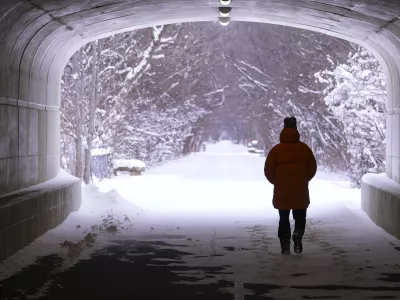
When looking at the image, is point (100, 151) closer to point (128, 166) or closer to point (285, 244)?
point (128, 166)

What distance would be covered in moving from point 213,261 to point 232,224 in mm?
4925

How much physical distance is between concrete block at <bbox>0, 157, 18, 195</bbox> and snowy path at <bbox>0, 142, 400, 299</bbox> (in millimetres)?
899

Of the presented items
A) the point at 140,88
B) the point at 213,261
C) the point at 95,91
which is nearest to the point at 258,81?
the point at 140,88

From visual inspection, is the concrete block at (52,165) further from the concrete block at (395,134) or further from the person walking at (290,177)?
the concrete block at (395,134)

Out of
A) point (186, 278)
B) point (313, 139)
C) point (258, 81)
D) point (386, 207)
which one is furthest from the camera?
point (258, 81)

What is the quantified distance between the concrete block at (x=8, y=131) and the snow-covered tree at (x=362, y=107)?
11.8 m

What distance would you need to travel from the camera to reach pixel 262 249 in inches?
471

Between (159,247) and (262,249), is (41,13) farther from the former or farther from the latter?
(262,249)

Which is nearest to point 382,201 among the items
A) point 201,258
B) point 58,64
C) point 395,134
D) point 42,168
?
point 395,134

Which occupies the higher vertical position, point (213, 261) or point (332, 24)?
point (332, 24)

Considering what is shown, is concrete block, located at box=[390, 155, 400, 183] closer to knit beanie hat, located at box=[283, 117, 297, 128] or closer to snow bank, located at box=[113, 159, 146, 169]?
knit beanie hat, located at box=[283, 117, 297, 128]

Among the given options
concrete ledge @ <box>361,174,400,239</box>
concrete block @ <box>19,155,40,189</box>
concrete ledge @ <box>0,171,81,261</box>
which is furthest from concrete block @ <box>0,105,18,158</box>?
concrete ledge @ <box>361,174,400,239</box>

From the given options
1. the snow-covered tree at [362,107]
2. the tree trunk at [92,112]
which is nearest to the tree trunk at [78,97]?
the tree trunk at [92,112]

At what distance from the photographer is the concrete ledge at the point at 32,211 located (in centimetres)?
1048
